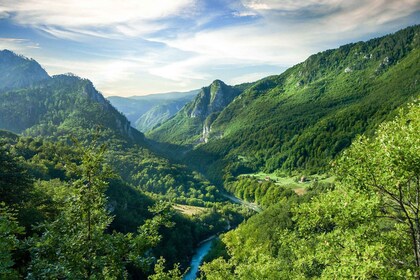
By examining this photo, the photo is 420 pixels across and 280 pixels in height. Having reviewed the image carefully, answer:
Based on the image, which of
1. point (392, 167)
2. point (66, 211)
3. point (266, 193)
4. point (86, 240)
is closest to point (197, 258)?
point (266, 193)

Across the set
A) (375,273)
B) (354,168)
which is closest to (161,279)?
(375,273)

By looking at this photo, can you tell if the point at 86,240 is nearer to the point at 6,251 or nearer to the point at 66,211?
the point at 66,211

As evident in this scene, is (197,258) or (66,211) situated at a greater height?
(66,211)

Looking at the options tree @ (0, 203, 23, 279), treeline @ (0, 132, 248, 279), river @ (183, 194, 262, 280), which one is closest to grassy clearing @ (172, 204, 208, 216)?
treeline @ (0, 132, 248, 279)

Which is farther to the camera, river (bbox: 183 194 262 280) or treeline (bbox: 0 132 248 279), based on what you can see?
river (bbox: 183 194 262 280)

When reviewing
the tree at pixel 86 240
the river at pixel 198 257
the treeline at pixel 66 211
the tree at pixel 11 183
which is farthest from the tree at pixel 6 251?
the river at pixel 198 257

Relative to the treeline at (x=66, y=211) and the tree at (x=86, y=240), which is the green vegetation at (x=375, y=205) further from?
the tree at (x=86, y=240)

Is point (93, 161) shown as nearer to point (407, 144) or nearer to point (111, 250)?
point (111, 250)

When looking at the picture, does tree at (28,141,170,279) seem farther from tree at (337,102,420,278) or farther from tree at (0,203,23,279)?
tree at (337,102,420,278)
